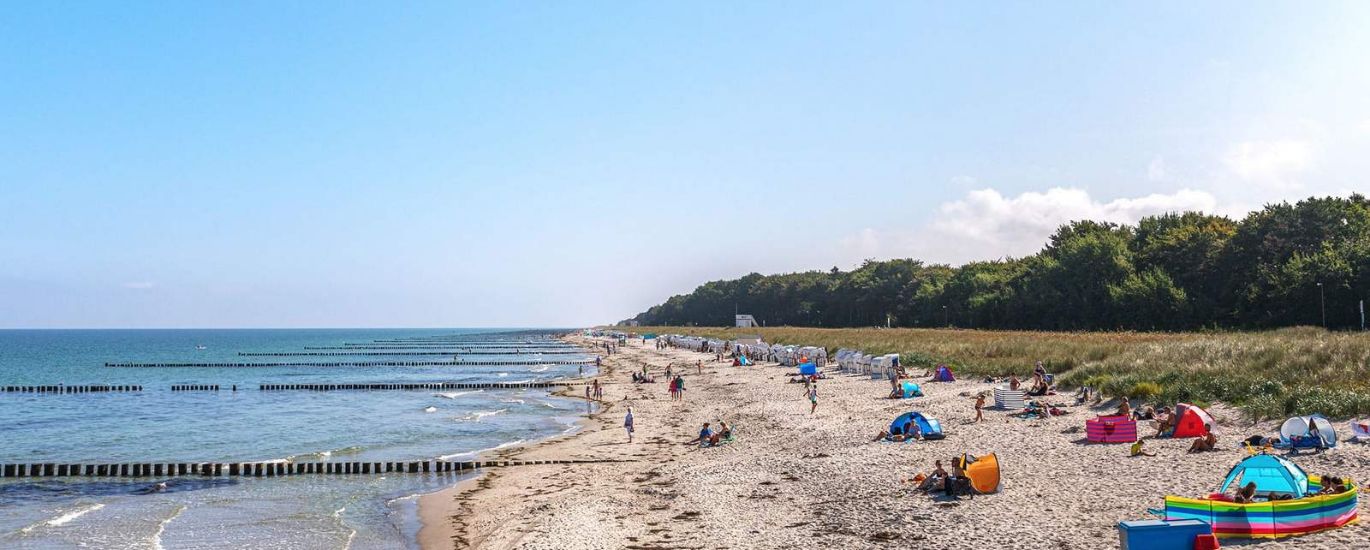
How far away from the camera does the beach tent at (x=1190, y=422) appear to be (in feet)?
65.8

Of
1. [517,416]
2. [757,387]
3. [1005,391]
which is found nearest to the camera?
[1005,391]

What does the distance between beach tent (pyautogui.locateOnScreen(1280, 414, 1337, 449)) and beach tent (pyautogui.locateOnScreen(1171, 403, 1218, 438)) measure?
226 centimetres

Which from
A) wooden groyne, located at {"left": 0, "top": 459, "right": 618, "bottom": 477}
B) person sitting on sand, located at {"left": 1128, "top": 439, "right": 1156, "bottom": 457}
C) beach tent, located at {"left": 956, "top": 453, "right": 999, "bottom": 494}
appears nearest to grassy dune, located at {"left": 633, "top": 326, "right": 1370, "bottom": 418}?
person sitting on sand, located at {"left": 1128, "top": 439, "right": 1156, "bottom": 457}

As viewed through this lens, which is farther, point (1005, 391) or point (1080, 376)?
point (1080, 376)

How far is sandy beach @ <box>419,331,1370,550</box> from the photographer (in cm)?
1487

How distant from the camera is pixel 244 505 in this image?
22.2 meters

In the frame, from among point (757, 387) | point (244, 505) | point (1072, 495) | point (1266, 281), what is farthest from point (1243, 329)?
point (244, 505)

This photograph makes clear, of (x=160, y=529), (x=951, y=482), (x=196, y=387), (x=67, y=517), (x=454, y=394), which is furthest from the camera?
(x=196, y=387)

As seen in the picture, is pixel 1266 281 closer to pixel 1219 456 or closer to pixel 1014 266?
pixel 1014 266

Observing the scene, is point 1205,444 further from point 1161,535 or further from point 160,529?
point 160,529

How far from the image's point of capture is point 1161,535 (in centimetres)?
1141

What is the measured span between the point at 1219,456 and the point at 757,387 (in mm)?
29345

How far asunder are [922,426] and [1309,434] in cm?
899

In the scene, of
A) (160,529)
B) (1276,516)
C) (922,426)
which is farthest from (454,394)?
(1276,516)
